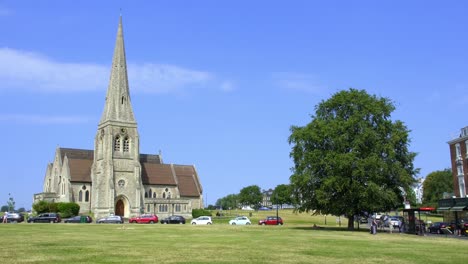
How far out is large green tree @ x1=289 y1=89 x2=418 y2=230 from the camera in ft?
171

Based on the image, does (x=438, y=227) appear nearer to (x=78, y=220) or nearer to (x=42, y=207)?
(x=78, y=220)

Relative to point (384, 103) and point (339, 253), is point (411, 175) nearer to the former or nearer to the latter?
point (384, 103)

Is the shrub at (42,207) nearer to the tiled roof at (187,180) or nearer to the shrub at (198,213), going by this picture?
the shrub at (198,213)

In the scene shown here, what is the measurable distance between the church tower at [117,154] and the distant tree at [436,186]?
73837 mm

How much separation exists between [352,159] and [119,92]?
65.5 meters

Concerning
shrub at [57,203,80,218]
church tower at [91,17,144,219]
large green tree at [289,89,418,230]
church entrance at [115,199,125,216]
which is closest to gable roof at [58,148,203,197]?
church tower at [91,17,144,219]

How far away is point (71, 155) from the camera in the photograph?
10975 centimetres

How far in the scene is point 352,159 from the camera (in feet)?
169

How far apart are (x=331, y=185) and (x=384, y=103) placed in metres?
11.6

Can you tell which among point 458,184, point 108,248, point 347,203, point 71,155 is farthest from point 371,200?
point 71,155

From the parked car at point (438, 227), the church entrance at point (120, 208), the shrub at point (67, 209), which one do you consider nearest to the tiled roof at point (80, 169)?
the church entrance at point (120, 208)

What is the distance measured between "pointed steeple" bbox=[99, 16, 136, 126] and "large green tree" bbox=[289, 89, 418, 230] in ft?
181

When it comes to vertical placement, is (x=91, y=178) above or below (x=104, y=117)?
below

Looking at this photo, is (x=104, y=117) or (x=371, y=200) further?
(x=104, y=117)
